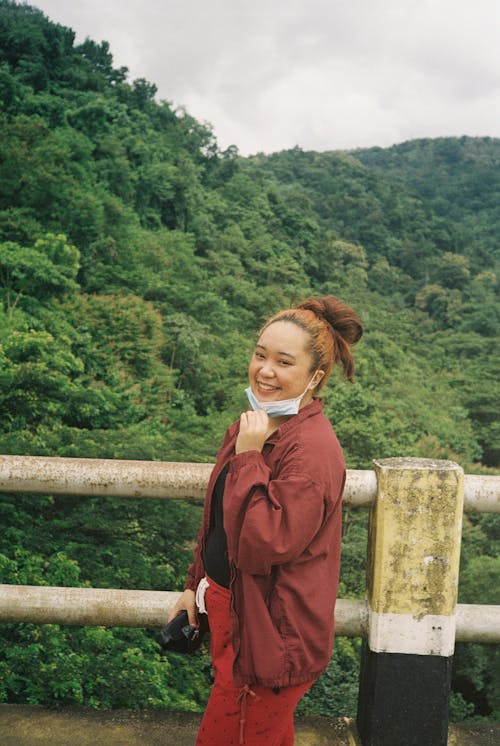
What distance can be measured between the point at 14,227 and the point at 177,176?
46.4 feet

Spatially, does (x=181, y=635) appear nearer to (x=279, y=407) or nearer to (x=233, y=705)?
(x=233, y=705)

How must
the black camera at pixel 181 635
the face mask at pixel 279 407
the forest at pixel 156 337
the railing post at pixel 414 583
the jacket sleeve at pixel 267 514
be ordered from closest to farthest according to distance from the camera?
the jacket sleeve at pixel 267 514 < the face mask at pixel 279 407 < the black camera at pixel 181 635 < the railing post at pixel 414 583 < the forest at pixel 156 337

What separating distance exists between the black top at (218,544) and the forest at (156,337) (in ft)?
10.6

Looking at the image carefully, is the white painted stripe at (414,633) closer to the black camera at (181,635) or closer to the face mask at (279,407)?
the black camera at (181,635)

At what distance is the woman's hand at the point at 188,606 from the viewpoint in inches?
69.9

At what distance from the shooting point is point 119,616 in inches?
78.4

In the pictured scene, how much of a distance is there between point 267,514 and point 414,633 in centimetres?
86

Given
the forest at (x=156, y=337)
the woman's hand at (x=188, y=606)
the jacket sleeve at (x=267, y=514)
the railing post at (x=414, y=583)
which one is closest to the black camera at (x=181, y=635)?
the woman's hand at (x=188, y=606)

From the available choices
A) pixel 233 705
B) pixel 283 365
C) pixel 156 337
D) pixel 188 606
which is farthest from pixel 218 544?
pixel 156 337

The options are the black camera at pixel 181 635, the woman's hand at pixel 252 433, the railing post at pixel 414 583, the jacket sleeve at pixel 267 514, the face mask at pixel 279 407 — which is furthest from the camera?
the railing post at pixel 414 583

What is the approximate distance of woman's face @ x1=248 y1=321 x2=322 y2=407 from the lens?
5.28 feet

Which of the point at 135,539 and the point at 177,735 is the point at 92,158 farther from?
the point at 177,735

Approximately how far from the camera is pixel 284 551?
1380 millimetres

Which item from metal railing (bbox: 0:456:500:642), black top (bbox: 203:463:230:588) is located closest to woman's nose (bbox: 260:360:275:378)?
black top (bbox: 203:463:230:588)
